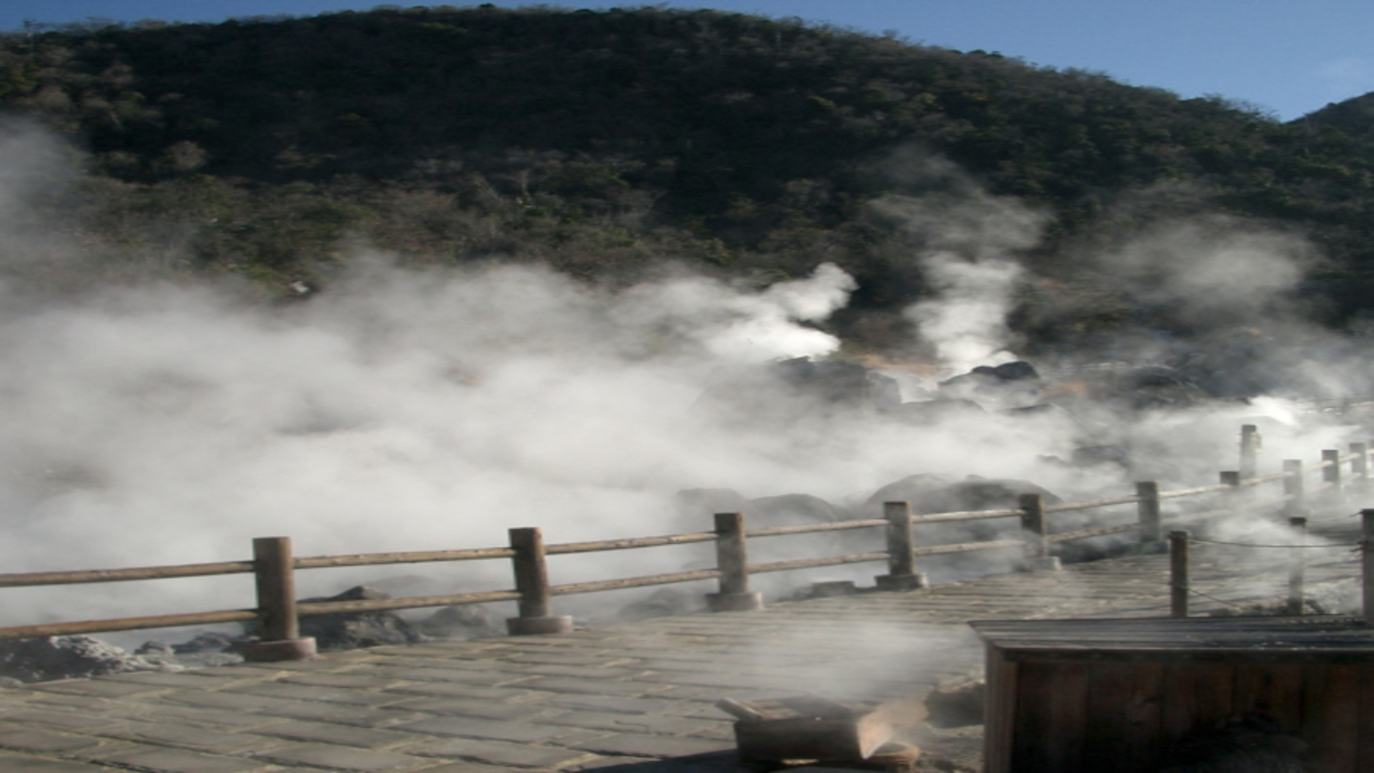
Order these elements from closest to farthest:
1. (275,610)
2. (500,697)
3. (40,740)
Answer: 1. (40,740)
2. (500,697)
3. (275,610)

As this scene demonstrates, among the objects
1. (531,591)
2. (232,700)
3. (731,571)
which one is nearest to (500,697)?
(232,700)

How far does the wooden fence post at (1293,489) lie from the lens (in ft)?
46.3

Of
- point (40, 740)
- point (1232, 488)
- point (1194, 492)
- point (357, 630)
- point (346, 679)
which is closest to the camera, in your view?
point (40, 740)

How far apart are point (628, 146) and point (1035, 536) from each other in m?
38.9

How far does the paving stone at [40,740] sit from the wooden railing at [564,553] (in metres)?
Answer: 1.10

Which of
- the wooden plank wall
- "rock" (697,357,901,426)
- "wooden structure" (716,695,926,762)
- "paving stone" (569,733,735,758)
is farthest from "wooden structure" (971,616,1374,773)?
"rock" (697,357,901,426)

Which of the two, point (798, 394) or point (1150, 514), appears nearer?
point (1150, 514)

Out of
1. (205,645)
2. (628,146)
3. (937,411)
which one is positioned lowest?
(205,645)

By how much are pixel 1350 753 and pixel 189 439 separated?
1731cm

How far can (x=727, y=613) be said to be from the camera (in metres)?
8.17

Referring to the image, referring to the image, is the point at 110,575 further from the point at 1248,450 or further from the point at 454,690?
the point at 1248,450

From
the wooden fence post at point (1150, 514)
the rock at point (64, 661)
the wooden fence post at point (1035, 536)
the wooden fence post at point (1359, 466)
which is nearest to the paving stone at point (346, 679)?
the rock at point (64, 661)

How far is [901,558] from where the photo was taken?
9.45 m

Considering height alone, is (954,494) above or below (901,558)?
above
